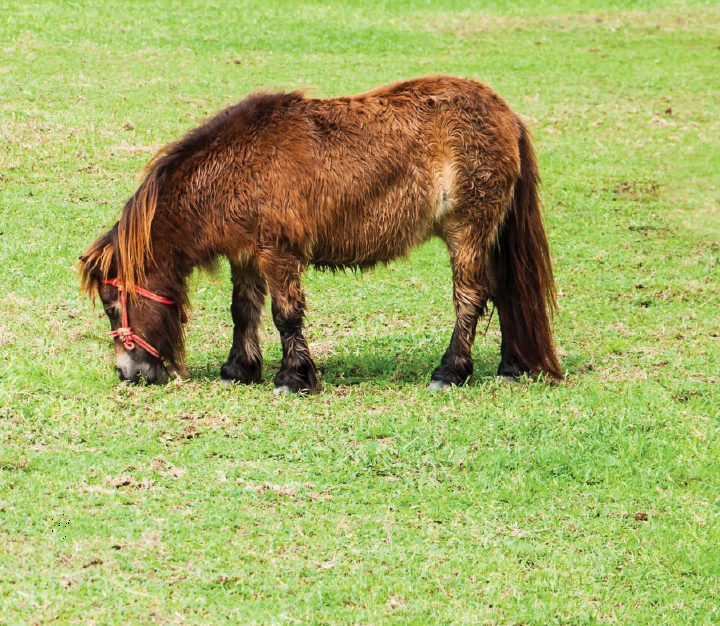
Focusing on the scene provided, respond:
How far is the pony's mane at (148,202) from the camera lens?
6.80 m

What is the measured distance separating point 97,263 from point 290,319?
4.52ft

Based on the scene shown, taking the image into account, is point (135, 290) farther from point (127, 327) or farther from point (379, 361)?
point (379, 361)

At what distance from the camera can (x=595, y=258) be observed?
35.9ft

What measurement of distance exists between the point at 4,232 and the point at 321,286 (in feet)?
10.5

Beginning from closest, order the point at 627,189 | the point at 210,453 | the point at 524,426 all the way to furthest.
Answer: the point at 210,453
the point at 524,426
the point at 627,189

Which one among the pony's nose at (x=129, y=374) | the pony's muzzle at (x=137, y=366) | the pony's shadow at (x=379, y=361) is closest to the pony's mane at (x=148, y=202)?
the pony's muzzle at (x=137, y=366)

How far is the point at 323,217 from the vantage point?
709 centimetres

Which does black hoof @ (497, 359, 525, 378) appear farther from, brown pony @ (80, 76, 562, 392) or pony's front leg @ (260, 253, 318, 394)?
pony's front leg @ (260, 253, 318, 394)

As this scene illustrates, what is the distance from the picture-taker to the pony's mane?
680 cm

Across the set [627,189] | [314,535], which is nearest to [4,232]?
[314,535]

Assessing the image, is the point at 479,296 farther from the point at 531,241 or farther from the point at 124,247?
the point at 124,247

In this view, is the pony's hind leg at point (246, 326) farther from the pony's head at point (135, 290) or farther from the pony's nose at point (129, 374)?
the pony's nose at point (129, 374)

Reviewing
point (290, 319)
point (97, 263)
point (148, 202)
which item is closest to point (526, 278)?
point (290, 319)

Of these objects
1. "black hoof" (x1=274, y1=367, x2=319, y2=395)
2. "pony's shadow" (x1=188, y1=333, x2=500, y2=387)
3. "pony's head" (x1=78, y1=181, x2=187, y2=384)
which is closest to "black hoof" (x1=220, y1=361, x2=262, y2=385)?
"pony's shadow" (x1=188, y1=333, x2=500, y2=387)
